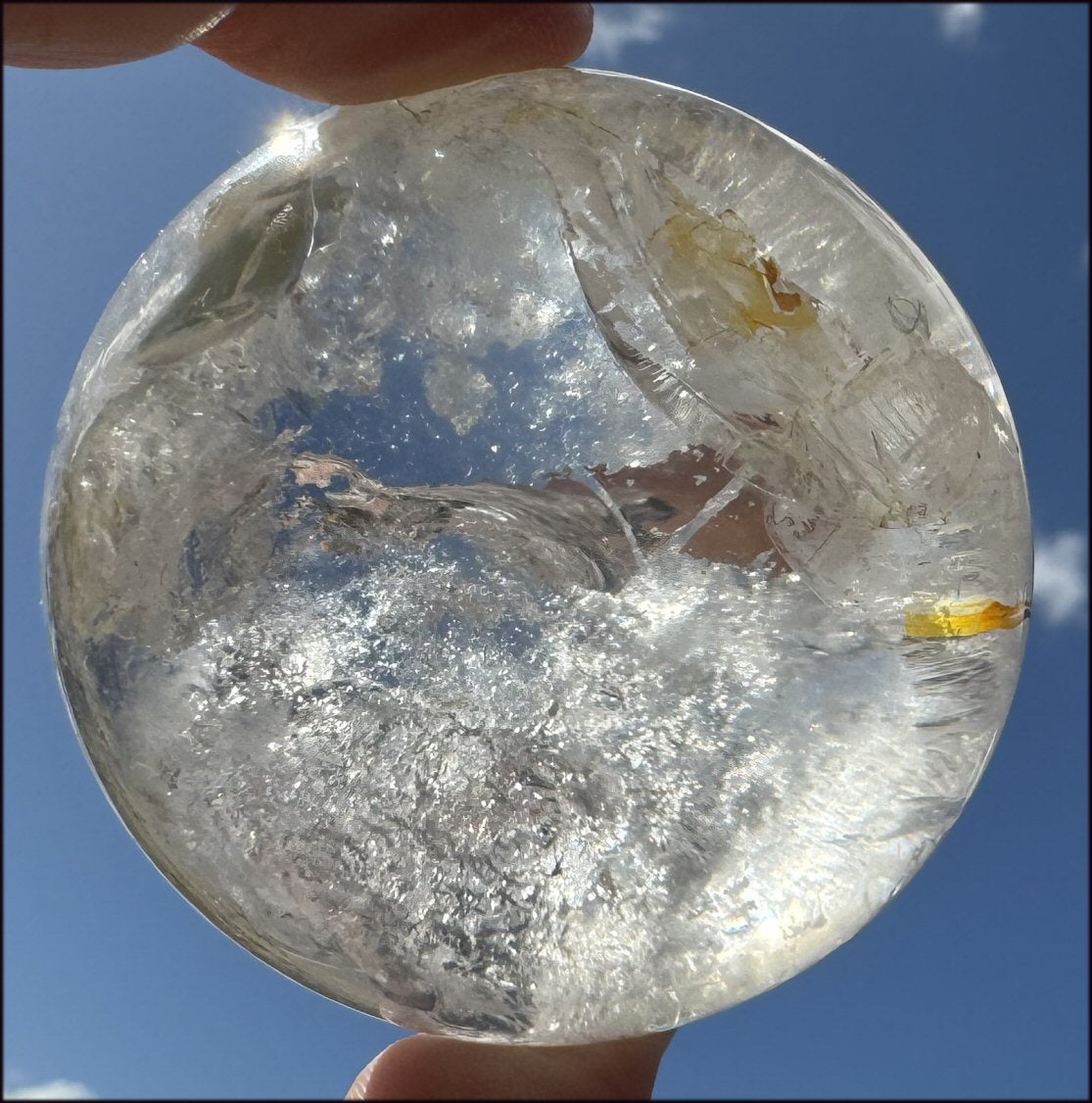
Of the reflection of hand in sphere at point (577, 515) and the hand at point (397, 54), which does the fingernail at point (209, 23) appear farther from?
the reflection of hand in sphere at point (577, 515)

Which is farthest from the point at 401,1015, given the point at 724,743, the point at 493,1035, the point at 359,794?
→ the point at 724,743

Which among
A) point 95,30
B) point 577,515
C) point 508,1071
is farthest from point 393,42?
point 508,1071

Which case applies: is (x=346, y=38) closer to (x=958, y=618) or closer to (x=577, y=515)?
(x=577, y=515)

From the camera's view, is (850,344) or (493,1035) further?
(493,1035)

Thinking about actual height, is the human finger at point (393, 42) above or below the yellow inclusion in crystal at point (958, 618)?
above

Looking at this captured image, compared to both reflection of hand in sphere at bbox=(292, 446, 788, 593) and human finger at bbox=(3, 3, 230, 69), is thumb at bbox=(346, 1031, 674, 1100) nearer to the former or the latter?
reflection of hand in sphere at bbox=(292, 446, 788, 593)

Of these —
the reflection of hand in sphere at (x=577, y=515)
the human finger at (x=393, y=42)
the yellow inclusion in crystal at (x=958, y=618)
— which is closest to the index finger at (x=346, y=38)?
the human finger at (x=393, y=42)

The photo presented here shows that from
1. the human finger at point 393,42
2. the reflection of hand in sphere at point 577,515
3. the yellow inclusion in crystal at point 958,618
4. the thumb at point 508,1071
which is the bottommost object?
the thumb at point 508,1071

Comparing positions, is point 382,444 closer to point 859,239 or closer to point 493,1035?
point 859,239
